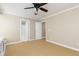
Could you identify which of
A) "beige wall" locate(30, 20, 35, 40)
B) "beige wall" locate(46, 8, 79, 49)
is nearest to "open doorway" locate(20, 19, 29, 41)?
"beige wall" locate(30, 20, 35, 40)

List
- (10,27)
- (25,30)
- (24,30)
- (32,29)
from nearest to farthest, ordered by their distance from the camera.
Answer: (10,27)
(24,30)
(25,30)
(32,29)

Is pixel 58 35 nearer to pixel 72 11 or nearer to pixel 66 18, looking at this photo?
pixel 66 18

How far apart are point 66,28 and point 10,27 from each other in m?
3.08

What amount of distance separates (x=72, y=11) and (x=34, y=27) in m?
3.48

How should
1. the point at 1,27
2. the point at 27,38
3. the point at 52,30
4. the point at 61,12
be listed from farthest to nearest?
the point at 27,38 < the point at 52,30 < the point at 61,12 < the point at 1,27

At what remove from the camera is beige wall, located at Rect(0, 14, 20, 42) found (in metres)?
4.23

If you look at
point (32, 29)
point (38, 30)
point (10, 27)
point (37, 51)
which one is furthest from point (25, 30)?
point (37, 51)

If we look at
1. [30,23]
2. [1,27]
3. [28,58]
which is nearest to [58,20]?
[30,23]

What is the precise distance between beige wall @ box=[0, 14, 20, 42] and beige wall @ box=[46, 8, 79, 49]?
2.21 m

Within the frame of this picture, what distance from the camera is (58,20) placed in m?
4.86

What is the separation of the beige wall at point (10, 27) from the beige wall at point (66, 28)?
7.24ft

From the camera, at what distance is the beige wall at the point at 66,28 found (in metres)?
3.71

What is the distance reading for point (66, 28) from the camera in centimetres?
425

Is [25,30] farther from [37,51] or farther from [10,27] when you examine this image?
[37,51]
